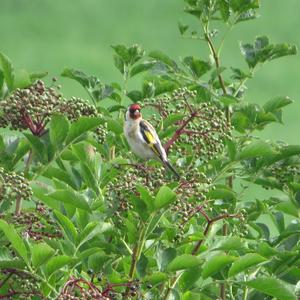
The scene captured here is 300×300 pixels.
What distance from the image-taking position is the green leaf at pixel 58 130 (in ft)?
8.84

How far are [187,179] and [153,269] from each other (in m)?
0.22

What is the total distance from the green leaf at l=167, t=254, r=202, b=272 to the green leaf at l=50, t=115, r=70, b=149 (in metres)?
0.43

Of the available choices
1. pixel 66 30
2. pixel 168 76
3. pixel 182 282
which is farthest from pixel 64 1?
pixel 182 282

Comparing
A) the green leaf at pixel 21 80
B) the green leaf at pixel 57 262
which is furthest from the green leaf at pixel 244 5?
the green leaf at pixel 57 262

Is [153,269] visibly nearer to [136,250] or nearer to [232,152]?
[136,250]

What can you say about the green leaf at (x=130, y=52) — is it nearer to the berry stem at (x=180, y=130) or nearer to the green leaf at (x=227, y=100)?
the green leaf at (x=227, y=100)

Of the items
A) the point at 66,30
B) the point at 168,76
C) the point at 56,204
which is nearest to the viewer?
the point at 56,204

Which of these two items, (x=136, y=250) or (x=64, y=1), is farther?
(x=64, y=1)

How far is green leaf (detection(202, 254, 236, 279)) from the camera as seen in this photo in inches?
101

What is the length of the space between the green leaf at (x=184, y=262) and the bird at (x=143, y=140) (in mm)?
328

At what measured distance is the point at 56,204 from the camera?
2664 millimetres

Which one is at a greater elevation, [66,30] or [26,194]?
[26,194]

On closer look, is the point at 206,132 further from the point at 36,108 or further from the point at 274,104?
the point at 274,104

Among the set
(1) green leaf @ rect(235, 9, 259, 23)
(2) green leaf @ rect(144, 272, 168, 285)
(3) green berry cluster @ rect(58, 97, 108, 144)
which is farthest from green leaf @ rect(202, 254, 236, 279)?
(1) green leaf @ rect(235, 9, 259, 23)
